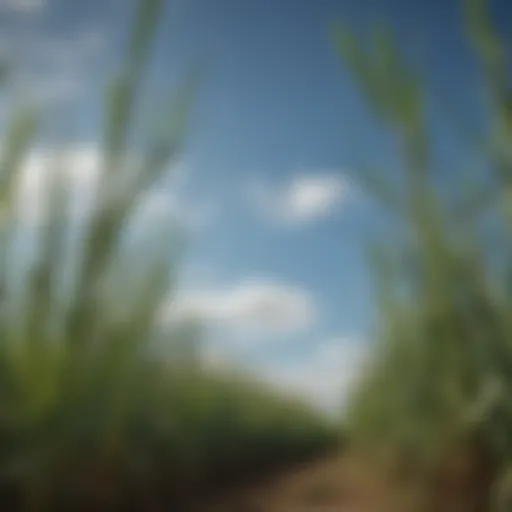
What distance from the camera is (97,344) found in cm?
101

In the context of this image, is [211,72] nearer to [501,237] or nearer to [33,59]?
[33,59]

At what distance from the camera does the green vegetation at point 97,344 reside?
3.18 feet

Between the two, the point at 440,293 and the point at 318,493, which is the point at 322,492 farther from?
the point at 440,293

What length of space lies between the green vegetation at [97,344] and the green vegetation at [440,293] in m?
0.12

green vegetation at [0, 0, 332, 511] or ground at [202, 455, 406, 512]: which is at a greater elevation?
green vegetation at [0, 0, 332, 511]

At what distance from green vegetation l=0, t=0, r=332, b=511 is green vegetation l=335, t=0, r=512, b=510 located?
4.9 inches

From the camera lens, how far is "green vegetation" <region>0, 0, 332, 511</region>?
970 millimetres

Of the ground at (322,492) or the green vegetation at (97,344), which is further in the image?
the ground at (322,492)

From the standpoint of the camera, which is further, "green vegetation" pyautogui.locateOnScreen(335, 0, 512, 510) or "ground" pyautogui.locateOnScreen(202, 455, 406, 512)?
"ground" pyautogui.locateOnScreen(202, 455, 406, 512)

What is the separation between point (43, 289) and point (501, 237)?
0.53 m

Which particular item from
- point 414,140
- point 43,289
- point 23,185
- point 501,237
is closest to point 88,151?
point 23,185

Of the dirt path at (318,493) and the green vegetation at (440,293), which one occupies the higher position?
the green vegetation at (440,293)

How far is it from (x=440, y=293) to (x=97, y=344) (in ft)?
1.28

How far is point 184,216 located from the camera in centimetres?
114
